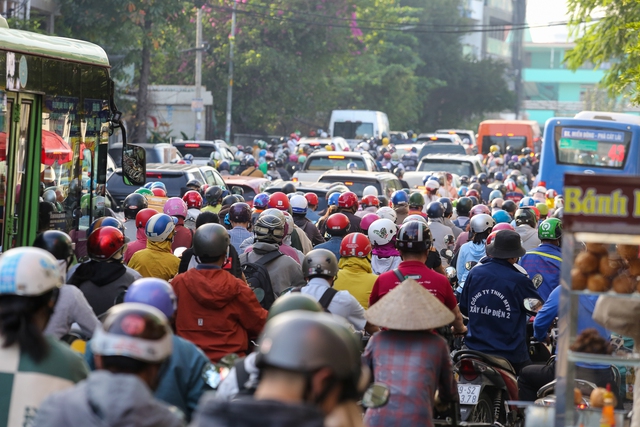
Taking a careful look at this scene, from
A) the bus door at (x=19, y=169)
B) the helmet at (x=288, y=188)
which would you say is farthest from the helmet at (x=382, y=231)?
the helmet at (x=288, y=188)

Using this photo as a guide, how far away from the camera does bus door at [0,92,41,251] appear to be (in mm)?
8391

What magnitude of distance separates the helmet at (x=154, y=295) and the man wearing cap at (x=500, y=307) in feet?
11.8

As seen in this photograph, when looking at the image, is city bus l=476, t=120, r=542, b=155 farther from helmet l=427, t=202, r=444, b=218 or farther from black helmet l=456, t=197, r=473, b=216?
helmet l=427, t=202, r=444, b=218

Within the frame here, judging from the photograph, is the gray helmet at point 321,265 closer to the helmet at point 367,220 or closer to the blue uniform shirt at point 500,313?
the blue uniform shirt at point 500,313

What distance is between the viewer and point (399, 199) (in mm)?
14492

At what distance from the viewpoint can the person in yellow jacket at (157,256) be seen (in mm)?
8773

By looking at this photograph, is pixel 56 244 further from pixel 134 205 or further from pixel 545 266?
pixel 134 205

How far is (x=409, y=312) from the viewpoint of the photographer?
18.0 ft

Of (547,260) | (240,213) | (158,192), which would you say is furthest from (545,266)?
(158,192)

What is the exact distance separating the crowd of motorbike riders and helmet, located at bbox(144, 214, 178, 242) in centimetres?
1

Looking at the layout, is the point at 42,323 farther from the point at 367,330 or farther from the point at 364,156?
the point at 364,156

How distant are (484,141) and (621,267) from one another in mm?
43189

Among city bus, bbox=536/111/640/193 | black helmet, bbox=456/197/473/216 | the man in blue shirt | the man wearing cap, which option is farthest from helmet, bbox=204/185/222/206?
city bus, bbox=536/111/640/193

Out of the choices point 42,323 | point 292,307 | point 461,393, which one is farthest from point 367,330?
point 42,323
